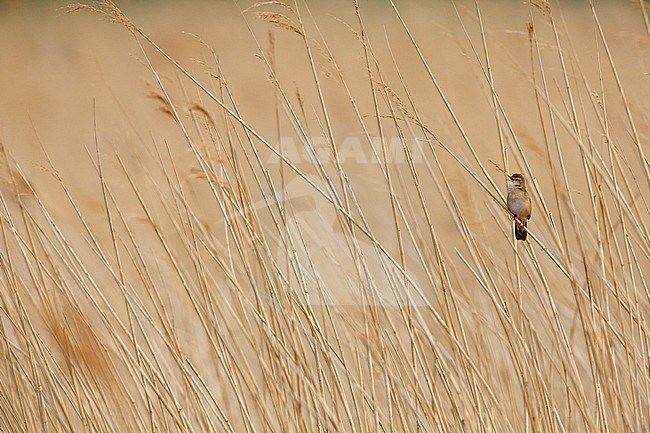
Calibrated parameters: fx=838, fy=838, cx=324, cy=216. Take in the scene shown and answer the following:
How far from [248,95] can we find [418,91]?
0.62 metres

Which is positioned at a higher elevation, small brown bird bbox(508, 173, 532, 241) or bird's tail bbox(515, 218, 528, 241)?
small brown bird bbox(508, 173, 532, 241)

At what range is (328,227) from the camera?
1.41 metres

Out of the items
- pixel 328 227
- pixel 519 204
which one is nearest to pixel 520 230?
pixel 519 204

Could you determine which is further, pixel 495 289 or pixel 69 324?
pixel 69 324

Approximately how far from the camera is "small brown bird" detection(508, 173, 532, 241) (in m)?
1.03

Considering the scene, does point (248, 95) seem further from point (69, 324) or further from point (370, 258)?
point (69, 324)

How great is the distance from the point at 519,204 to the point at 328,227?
1.45 ft

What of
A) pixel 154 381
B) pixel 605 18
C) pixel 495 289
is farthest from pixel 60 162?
pixel 495 289

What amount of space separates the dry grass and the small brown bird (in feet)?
0.08

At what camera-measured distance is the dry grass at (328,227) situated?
0.95 m

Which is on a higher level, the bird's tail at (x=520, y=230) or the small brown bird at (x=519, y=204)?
the small brown bird at (x=519, y=204)

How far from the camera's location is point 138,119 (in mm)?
3164

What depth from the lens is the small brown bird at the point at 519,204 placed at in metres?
1.03

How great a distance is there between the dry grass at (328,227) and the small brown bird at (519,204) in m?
0.02
